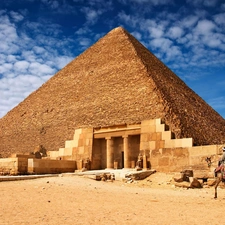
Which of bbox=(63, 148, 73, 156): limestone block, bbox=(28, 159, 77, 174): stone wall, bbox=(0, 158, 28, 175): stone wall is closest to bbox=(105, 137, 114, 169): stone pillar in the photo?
bbox=(28, 159, 77, 174): stone wall

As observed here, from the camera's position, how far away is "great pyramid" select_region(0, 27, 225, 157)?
2236cm

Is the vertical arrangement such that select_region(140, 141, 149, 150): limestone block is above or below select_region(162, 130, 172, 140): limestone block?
below

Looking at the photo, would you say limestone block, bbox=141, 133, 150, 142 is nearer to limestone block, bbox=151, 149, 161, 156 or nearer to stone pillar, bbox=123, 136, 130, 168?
limestone block, bbox=151, 149, 161, 156

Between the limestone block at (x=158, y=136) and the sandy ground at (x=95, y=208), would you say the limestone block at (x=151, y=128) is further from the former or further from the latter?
the sandy ground at (x=95, y=208)

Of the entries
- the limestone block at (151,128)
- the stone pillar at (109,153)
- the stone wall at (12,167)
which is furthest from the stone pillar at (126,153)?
the stone wall at (12,167)

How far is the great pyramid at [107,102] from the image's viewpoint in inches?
880

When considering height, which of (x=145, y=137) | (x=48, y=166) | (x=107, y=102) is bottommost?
(x=48, y=166)

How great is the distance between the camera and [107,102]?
26500 millimetres

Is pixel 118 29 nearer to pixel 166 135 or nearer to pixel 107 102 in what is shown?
pixel 107 102

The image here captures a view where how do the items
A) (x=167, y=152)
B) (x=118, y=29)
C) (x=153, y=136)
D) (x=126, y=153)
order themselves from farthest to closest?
(x=118, y=29), (x=126, y=153), (x=153, y=136), (x=167, y=152)

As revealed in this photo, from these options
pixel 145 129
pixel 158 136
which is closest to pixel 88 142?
pixel 145 129

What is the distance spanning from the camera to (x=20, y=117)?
123 feet

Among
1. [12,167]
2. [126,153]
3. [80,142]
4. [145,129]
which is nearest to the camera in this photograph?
[12,167]

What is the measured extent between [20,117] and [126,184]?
28.9 m
